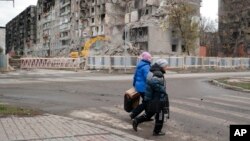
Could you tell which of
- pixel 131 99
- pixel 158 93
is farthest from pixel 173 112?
pixel 158 93

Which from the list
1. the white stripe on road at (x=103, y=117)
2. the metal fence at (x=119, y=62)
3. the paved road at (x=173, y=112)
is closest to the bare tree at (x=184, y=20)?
the metal fence at (x=119, y=62)

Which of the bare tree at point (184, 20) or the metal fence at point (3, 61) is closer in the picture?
the metal fence at point (3, 61)

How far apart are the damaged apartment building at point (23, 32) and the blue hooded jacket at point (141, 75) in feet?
419

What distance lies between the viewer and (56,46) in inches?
4614

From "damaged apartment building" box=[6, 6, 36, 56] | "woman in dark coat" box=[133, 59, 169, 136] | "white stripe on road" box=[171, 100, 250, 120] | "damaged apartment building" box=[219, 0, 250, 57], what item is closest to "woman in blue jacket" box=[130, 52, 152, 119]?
"woman in dark coat" box=[133, 59, 169, 136]

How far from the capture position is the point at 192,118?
34.5 feet

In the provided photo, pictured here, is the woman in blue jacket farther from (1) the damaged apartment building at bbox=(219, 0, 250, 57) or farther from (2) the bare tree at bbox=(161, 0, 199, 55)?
(1) the damaged apartment building at bbox=(219, 0, 250, 57)

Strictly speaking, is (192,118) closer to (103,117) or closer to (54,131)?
(103,117)

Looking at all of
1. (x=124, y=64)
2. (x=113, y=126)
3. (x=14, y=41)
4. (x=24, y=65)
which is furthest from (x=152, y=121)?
(x=14, y=41)

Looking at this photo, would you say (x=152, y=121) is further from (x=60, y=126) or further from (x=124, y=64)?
(x=124, y=64)

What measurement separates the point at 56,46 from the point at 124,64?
78166 millimetres

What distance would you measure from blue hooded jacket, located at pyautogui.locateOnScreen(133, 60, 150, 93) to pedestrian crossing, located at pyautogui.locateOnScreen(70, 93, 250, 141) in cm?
88

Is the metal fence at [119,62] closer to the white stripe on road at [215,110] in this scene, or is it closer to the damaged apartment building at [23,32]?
the white stripe on road at [215,110]

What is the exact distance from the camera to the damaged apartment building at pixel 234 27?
261 ft
